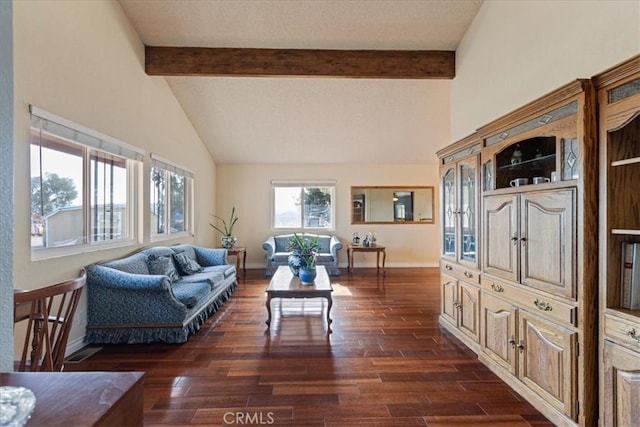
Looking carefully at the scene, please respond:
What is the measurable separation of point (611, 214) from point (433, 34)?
3.06 m

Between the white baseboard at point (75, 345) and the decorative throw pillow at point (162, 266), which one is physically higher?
the decorative throw pillow at point (162, 266)

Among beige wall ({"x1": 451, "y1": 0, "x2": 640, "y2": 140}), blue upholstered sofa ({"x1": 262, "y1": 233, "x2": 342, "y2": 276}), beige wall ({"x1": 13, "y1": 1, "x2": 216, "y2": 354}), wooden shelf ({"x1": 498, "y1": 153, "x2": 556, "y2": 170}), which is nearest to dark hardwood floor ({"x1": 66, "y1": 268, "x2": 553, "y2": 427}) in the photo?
beige wall ({"x1": 13, "y1": 1, "x2": 216, "y2": 354})

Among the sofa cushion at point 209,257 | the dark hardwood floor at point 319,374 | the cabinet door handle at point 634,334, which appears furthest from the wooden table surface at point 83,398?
the sofa cushion at point 209,257

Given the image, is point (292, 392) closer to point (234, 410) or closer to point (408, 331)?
point (234, 410)

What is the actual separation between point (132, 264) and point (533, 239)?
3.68 meters

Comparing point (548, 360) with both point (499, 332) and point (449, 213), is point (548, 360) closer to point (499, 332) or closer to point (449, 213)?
point (499, 332)

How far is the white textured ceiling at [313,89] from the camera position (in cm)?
377

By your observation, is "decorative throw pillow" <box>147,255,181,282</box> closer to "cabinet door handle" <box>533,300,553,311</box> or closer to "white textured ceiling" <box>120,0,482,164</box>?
"white textured ceiling" <box>120,0,482,164</box>

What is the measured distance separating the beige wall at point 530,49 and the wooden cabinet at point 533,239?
0.82 meters

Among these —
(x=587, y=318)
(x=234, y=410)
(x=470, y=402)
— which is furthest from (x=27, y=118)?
(x=587, y=318)

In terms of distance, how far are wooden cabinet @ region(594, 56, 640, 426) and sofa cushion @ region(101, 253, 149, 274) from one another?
12.6ft

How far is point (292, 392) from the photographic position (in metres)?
2.43

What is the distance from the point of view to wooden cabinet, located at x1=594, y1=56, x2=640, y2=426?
1725 millimetres

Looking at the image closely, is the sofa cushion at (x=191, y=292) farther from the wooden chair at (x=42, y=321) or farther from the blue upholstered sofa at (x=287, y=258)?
the blue upholstered sofa at (x=287, y=258)
